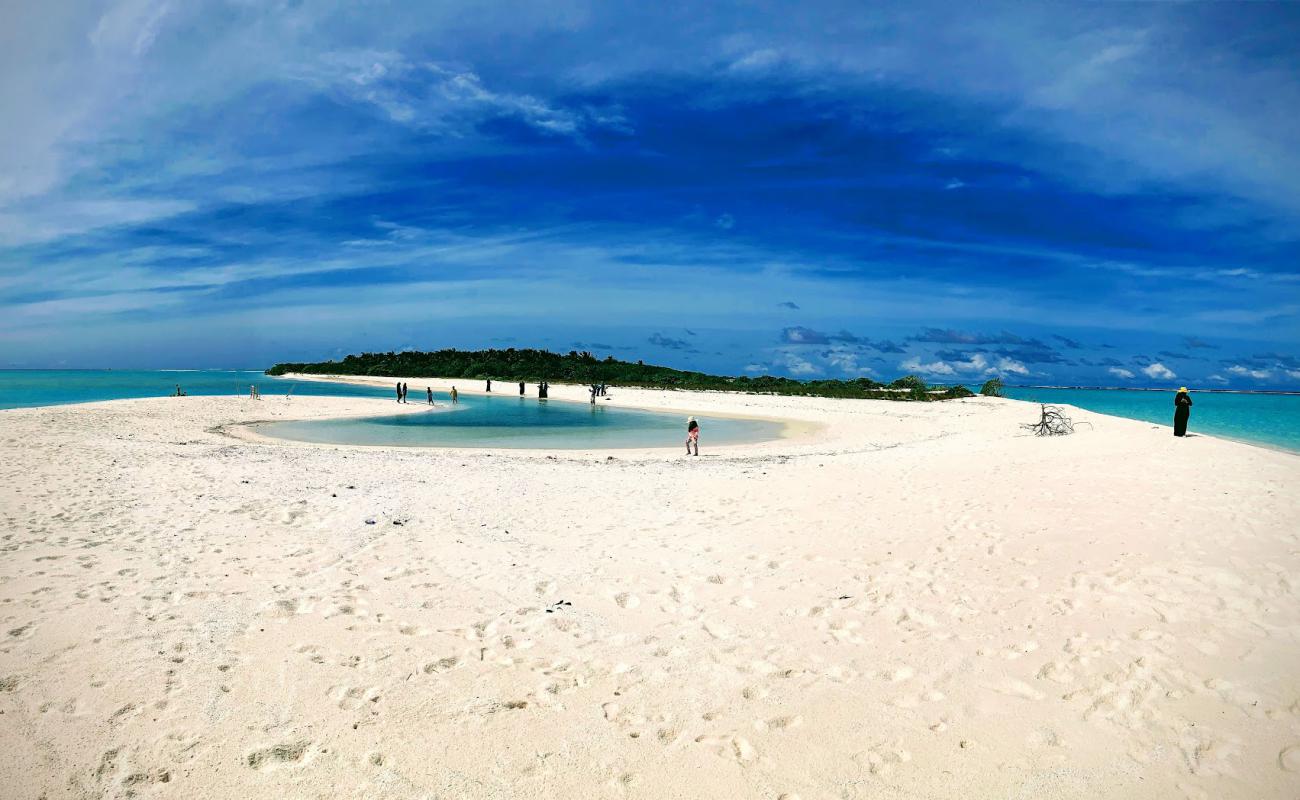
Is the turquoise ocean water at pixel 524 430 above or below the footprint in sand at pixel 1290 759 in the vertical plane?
below

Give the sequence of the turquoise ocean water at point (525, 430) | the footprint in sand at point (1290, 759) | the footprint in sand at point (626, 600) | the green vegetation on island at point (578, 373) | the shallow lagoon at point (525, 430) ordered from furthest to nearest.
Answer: the green vegetation on island at point (578, 373) < the turquoise ocean water at point (525, 430) < the shallow lagoon at point (525, 430) < the footprint in sand at point (626, 600) < the footprint in sand at point (1290, 759)

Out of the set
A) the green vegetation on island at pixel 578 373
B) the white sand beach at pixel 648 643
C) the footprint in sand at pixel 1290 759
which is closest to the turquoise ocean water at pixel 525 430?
the white sand beach at pixel 648 643

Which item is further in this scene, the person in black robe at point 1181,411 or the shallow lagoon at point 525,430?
the shallow lagoon at point 525,430

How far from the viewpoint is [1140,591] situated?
671 cm

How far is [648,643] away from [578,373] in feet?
308

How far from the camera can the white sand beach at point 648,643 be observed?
3932mm

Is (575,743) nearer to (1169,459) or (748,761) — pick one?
(748,761)

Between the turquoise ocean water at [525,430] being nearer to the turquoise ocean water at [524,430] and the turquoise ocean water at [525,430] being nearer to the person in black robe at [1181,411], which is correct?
the turquoise ocean water at [524,430]

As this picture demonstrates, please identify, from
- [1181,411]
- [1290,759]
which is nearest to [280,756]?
[1290,759]

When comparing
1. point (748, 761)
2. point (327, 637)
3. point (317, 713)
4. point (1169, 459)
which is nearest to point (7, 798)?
point (317, 713)

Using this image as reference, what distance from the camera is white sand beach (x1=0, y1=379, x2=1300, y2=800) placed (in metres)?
3.93

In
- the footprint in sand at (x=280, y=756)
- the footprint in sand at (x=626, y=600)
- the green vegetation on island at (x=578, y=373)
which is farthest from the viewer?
the green vegetation on island at (x=578, y=373)

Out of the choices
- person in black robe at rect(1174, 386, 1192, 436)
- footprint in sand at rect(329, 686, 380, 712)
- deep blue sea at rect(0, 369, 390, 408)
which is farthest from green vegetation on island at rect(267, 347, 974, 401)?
footprint in sand at rect(329, 686, 380, 712)

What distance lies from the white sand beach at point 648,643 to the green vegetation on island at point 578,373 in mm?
48657
